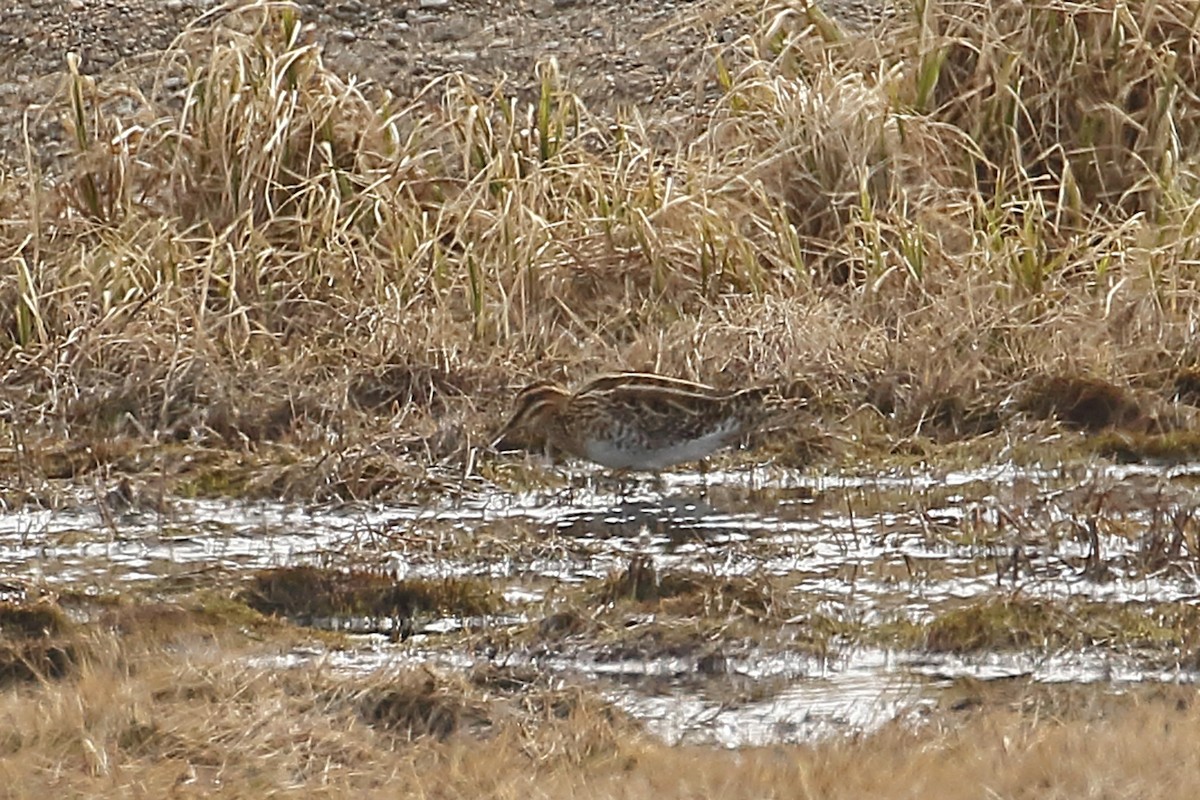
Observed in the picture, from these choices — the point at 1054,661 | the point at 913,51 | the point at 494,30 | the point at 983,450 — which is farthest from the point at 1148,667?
the point at 494,30

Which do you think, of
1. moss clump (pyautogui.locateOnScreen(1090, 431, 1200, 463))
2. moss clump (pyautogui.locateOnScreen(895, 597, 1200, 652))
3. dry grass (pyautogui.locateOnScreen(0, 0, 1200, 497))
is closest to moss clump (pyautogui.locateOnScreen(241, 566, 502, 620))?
dry grass (pyautogui.locateOnScreen(0, 0, 1200, 497))

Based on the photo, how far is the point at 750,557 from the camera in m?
5.70

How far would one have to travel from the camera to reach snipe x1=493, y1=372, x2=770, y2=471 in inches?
246

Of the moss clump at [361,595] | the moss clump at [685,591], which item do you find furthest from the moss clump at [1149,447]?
the moss clump at [361,595]

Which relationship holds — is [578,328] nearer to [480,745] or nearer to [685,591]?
[685,591]

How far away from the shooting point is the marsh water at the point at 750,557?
4582 millimetres

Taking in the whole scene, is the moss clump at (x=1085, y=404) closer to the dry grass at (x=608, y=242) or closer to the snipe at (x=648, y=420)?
the dry grass at (x=608, y=242)

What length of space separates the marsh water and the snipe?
0.45ft

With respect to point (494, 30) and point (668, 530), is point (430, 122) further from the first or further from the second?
point (668, 530)

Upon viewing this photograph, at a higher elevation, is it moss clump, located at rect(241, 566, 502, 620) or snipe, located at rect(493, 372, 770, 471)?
snipe, located at rect(493, 372, 770, 471)

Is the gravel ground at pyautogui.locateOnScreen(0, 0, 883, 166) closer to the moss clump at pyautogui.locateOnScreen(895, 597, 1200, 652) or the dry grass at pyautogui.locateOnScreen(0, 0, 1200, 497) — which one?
the dry grass at pyautogui.locateOnScreen(0, 0, 1200, 497)

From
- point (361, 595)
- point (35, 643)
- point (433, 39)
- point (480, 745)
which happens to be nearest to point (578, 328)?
point (361, 595)

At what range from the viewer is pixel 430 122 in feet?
30.8

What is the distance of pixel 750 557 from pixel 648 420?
69 cm
